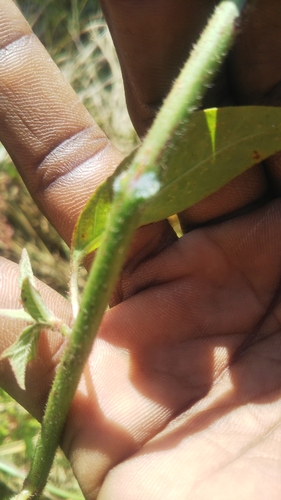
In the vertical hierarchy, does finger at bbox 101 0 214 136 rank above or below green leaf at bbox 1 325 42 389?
above

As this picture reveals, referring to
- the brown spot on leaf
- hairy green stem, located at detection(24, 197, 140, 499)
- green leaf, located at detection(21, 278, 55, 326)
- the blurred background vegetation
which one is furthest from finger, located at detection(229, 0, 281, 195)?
the blurred background vegetation

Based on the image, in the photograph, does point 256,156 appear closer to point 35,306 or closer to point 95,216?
point 95,216

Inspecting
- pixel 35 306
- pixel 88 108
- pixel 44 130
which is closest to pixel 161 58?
pixel 44 130

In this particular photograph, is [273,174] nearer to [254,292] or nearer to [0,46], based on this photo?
[254,292]

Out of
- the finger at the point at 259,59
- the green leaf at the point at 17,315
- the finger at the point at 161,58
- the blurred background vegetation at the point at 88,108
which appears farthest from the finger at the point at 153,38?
the blurred background vegetation at the point at 88,108

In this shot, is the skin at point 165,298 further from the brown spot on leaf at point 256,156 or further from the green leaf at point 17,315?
the brown spot on leaf at point 256,156

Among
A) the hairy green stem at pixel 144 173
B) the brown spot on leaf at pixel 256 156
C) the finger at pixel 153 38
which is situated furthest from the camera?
the finger at pixel 153 38

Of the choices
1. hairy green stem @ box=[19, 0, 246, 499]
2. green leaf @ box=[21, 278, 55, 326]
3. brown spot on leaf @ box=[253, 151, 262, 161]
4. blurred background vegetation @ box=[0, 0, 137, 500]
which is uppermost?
hairy green stem @ box=[19, 0, 246, 499]

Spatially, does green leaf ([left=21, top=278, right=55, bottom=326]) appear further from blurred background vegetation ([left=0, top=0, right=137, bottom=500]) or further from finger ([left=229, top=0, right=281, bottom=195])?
blurred background vegetation ([left=0, top=0, right=137, bottom=500])
